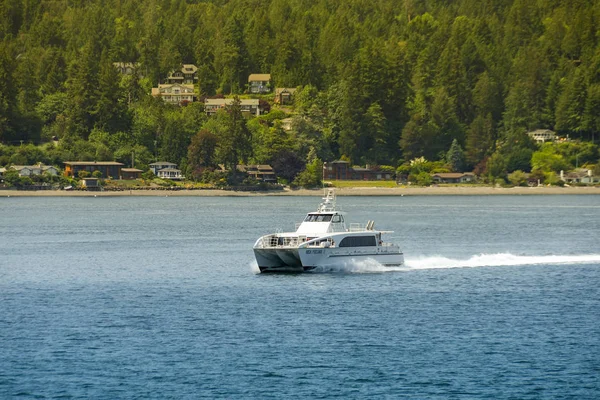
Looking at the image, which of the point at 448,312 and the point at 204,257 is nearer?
the point at 448,312

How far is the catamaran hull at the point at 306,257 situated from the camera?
73.2 m

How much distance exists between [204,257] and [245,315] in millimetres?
31242

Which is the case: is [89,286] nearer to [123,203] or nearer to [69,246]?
[69,246]

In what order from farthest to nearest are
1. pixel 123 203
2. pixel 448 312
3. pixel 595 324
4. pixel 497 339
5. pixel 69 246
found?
pixel 123 203 → pixel 69 246 → pixel 448 312 → pixel 595 324 → pixel 497 339

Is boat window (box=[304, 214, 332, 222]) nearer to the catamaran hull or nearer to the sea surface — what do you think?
the catamaran hull

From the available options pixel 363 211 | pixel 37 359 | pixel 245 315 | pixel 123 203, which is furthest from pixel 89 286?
pixel 123 203

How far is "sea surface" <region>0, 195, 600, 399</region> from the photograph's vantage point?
45.6m

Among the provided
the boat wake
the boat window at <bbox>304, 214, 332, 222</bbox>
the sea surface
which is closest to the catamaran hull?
the boat wake

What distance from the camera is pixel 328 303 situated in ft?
209

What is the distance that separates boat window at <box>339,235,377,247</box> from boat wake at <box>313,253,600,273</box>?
1.21 metres

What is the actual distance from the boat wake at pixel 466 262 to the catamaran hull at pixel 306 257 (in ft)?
1.29

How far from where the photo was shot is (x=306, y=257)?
73188mm

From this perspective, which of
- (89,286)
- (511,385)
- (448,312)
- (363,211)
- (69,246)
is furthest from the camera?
(363,211)

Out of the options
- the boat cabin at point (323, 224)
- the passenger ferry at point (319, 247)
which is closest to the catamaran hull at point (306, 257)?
the passenger ferry at point (319, 247)
